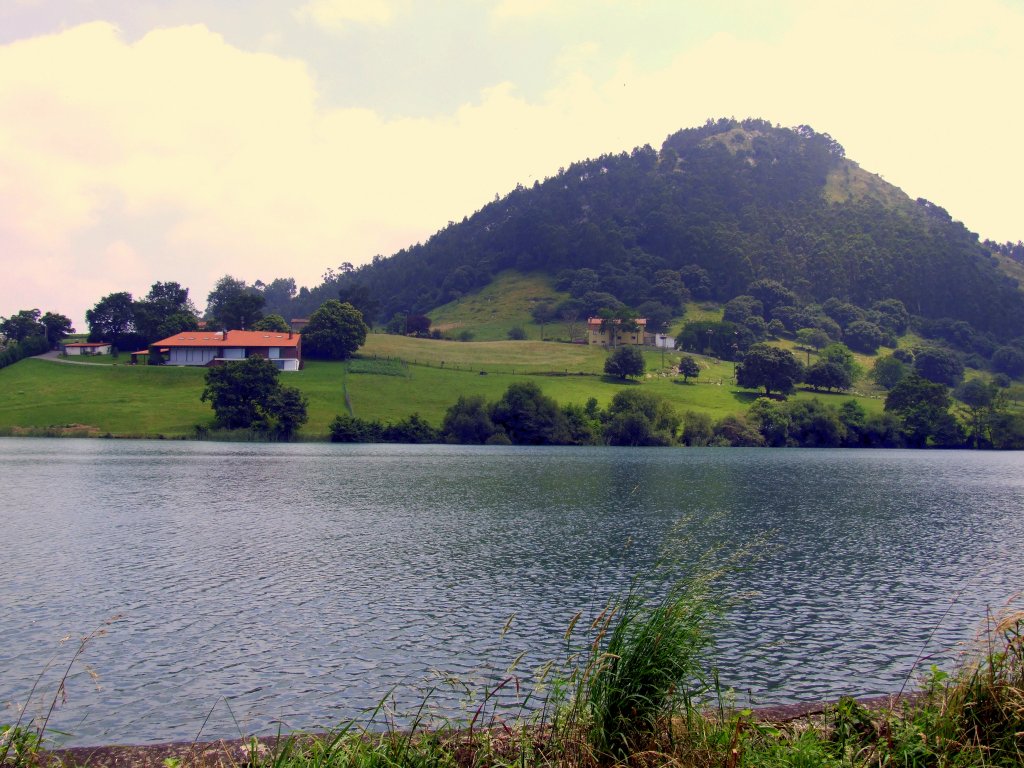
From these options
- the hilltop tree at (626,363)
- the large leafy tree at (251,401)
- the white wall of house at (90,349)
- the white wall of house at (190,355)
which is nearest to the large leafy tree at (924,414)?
the hilltop tree at (626,363)

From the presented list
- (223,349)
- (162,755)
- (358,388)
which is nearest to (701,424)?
(358,388)

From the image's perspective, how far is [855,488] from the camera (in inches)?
2830

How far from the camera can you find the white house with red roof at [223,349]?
168 metres

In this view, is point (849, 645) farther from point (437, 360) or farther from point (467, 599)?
point (437, 360)

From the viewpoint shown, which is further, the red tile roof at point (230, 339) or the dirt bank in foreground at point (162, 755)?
the red tile roof at point (230, 339)

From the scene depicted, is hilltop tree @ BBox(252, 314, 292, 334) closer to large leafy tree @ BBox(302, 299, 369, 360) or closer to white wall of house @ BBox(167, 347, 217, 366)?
large leafy tree @ BBox(302, 299, 369, 360)

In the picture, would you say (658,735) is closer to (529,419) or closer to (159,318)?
(529,419)

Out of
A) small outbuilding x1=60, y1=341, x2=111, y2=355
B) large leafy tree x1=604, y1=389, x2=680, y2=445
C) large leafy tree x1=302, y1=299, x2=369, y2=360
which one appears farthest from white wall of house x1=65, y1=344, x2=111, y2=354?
large leafy tree x1=604, y1=389, x2=680, y2=445

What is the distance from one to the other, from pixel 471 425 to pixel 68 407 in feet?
218

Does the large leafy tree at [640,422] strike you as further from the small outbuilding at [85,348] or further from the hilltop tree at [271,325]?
the small outbuilding at [85,348]

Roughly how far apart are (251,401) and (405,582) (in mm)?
109958

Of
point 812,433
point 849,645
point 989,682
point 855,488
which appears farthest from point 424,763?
point 812,433

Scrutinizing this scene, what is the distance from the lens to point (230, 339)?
174 meters

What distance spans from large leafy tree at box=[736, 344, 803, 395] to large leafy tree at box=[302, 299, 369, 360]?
85.1 meters
